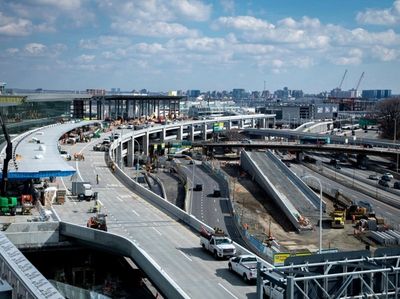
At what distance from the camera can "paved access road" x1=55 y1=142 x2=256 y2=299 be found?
23547 mm

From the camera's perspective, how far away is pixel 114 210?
126 feet

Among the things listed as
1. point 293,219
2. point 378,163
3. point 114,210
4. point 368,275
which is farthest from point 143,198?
point 378,163

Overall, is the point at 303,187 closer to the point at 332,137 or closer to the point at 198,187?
the point at 198,187

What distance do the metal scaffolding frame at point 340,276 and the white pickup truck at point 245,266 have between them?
24.7 feet

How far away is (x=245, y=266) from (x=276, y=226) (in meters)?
25.7

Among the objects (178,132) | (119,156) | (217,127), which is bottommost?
(119,156)

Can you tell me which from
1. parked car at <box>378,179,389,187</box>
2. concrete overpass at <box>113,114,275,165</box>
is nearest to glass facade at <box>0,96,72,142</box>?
concrete overpass at <box>113,114,275,165</box>

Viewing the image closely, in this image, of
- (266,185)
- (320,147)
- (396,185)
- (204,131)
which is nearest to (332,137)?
(320,147)

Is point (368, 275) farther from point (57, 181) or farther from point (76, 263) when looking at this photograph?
point (57, 181)

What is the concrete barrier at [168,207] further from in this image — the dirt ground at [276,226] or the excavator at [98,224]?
the dirt ground at [276,226]

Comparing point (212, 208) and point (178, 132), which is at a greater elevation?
point (178, 132)

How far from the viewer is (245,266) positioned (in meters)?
24.2

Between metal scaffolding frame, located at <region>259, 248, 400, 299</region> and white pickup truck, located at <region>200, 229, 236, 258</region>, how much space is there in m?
11.1

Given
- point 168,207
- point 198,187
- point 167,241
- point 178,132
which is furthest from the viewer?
point 178,132
